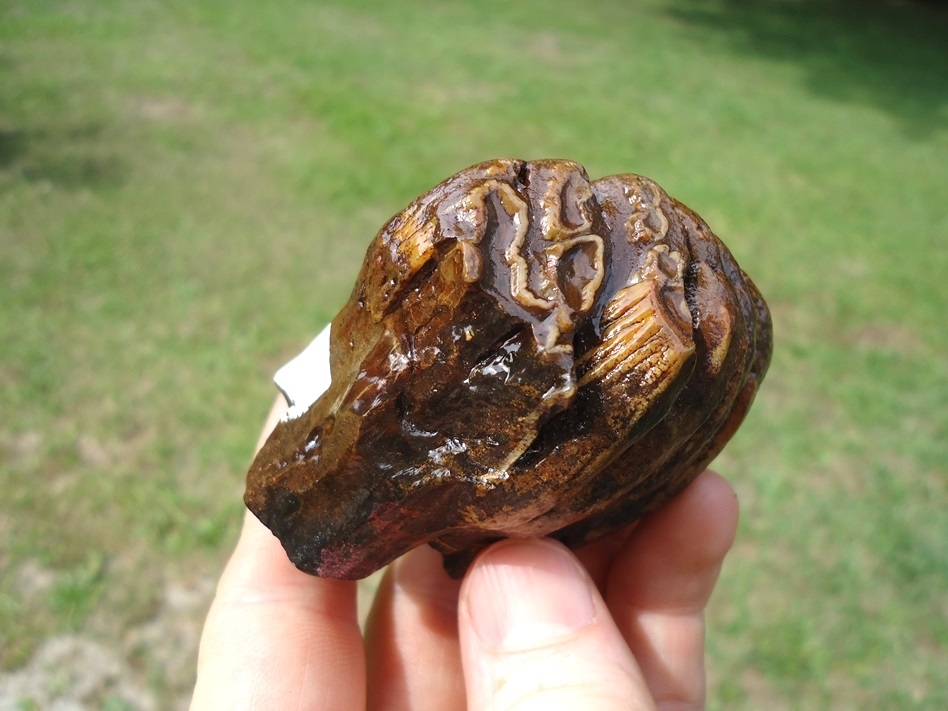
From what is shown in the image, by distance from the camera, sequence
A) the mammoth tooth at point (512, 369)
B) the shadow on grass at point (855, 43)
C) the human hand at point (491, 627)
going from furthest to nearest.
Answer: the shadow on grass at point (855, 43) < the human hand at point (491, 627) < the mammoth tooth at point (512, 369)

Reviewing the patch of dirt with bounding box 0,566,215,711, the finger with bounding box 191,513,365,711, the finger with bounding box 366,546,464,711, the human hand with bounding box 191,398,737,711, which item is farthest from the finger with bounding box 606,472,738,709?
the patch of dirt with bounding box 0,566,215,711

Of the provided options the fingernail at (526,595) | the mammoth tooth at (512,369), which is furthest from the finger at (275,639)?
the fingernail at (526,595)

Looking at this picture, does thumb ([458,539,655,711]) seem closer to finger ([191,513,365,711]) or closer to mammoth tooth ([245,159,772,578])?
mammoth tooth ([245,159,772,578])

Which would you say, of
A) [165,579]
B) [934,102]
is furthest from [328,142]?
[934,102]

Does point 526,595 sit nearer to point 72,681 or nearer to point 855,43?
point 72,681

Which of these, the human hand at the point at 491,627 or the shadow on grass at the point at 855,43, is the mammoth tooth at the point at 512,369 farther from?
→ the shadow on grass at the point at 855,43

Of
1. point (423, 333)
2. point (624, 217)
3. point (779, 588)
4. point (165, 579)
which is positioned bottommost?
point (779, 588)

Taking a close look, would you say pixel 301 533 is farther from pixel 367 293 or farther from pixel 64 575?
pixel 64 575
